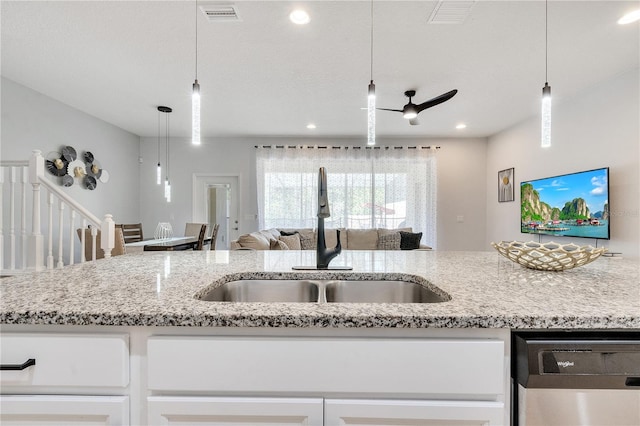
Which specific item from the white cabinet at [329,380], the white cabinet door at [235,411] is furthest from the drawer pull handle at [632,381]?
the white cabinet door at [235,411]

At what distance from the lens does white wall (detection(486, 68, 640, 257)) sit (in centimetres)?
307

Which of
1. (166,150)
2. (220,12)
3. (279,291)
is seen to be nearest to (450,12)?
(220,12)

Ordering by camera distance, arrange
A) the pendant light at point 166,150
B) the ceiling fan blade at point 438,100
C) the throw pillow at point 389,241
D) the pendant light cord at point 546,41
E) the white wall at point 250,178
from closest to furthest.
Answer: the pendant light cord at point 546,41 → the ceiling fan blade at point 438,100 → the pendant light at point 166,150 → the throw pillow at point 389,241 → the white wall at point 250,178

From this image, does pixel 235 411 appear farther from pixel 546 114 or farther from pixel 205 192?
pixel 205 192

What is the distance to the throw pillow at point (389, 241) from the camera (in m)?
5.40

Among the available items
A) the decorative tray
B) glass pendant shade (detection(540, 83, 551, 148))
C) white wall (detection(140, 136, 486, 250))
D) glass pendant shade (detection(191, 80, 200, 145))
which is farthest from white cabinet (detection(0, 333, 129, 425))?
white wall (detection(140, 136, 486, 250))

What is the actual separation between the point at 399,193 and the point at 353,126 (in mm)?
1654

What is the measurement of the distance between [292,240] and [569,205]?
3.85 metres

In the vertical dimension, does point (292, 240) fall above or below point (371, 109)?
below

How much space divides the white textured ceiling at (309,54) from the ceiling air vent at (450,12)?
61 mm

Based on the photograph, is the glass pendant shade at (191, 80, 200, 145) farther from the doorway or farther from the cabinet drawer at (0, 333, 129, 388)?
the doorway

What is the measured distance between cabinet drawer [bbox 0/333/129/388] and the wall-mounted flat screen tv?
4.37m

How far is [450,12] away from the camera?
2213 millimetres

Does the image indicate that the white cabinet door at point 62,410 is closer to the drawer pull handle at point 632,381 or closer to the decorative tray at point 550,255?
the drawer pull handle at point 632,381
